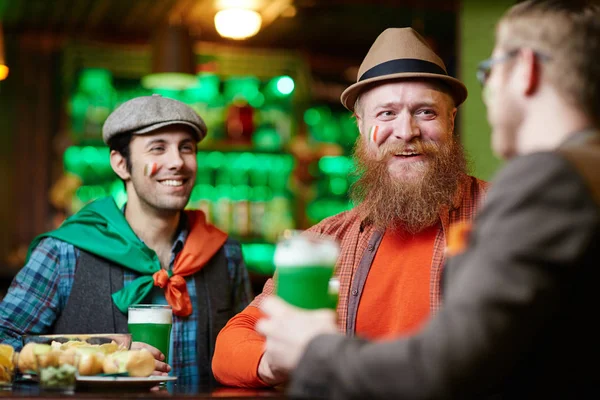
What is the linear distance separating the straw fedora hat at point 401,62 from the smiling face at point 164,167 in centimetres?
90

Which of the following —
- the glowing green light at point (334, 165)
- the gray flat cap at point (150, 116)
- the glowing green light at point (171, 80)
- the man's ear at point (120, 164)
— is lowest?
the man's ear at point (120, 164)

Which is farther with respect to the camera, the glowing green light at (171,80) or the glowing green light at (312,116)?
the glowing green light at (312,116)

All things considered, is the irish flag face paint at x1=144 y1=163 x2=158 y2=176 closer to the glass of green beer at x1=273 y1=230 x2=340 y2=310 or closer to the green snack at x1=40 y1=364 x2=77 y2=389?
the green snack at x1=40 y1=364 x2=77 y2=389

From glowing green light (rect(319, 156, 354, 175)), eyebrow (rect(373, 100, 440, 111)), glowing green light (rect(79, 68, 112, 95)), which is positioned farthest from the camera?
glowing green light (rect(319, 156, 354, 175))

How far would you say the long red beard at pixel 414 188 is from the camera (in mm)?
2844

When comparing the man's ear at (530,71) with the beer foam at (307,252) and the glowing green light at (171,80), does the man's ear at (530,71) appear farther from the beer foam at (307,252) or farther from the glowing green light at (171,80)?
the glowing green light at (171,80)

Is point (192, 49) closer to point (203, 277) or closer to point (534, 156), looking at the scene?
point (203, 277)

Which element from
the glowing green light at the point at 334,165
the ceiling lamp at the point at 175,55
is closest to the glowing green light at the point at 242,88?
the glowing green light at the point at 334,165

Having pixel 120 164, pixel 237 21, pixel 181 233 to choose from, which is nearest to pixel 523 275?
pixel 181 233

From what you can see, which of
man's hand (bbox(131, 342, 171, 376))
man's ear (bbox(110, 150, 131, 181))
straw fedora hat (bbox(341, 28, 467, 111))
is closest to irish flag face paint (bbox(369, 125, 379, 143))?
straw fedora hat (bbox(341, 28, 467, 111))

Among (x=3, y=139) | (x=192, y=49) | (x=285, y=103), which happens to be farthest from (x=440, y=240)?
(x=3, y=139)

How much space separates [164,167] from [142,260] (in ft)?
1.31

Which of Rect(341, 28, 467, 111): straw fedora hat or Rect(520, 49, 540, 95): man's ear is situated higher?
Rect(341, 28, 467, 111): straw fedora hat

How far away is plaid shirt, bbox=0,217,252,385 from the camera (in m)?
3.28
